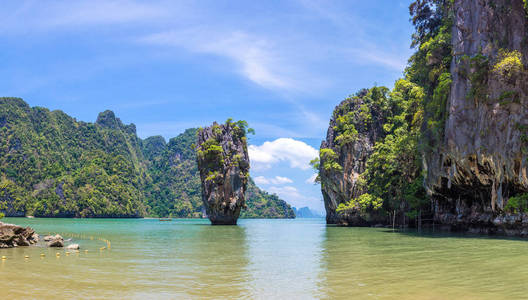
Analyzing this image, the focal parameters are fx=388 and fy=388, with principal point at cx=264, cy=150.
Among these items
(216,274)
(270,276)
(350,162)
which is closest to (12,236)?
(216,274)

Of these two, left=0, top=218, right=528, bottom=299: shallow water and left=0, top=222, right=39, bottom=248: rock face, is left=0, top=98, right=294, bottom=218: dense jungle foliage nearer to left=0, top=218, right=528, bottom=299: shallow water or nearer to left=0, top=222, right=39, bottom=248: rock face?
left=0, top=222, right=39, bottom=248: rock face

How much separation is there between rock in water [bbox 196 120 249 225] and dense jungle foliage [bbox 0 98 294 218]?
6989 cm

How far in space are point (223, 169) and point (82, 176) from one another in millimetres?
81572

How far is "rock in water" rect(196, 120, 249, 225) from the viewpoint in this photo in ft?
185

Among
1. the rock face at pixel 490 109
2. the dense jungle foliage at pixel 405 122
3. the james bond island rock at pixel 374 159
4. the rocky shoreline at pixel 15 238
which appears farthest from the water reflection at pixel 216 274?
the james bond island rock at pixel 374 159

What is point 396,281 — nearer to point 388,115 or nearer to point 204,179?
point 388,115

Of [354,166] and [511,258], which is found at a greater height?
[354,166]

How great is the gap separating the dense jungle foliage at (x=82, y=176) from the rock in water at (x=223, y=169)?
6989 centimetres

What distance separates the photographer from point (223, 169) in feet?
187

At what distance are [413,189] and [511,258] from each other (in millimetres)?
25136

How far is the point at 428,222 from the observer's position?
42.9 meters

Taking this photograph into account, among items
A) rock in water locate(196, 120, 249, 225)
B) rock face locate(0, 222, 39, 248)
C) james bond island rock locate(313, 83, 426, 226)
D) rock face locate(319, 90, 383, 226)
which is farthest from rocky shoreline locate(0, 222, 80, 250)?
→ rock face locate(319, 90, 383, 226)

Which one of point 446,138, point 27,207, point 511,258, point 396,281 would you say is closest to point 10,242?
point 396,281

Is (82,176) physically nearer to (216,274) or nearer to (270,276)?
(216,274)
